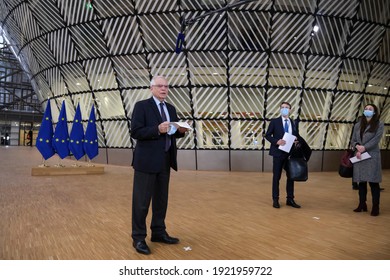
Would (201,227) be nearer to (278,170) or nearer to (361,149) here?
(278,170)

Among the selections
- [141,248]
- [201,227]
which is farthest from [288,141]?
[141,248]

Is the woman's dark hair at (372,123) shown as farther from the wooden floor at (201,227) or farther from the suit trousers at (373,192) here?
the wooden floor at (201,227)

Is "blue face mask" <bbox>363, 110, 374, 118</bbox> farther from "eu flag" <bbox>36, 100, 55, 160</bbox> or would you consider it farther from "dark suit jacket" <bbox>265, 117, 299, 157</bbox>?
"eu flag" <bbox>36, 100, 55, 160</bbox>

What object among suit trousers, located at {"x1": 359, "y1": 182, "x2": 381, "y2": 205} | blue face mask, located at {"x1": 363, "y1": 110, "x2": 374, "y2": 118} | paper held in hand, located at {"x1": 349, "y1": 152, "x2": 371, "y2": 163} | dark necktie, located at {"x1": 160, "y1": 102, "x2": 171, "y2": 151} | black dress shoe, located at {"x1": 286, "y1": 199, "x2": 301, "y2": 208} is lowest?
black dress shoe, located at {"x1": 286, "y1": 199, "x2": 301, "y2": 208}

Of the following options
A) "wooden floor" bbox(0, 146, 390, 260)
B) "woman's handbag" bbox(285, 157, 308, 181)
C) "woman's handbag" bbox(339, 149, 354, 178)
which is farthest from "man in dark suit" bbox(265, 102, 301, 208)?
"woman's handbag" bbox(339, 149, 354, 178)

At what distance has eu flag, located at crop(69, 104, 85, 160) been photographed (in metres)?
12.0

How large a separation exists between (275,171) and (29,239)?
4.18 metres

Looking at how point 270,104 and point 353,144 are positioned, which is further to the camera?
point 270,104

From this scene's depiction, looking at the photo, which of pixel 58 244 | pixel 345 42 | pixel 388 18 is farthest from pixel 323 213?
pixel 388 18

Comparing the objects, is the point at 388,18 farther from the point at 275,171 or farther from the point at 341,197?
the point at 275,171

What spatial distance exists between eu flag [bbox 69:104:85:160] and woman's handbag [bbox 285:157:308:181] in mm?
8692

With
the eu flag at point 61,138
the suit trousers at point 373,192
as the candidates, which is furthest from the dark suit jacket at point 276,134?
the eu flag at point 61,138

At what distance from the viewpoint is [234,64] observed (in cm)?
1434

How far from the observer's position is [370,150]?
5324 mm
